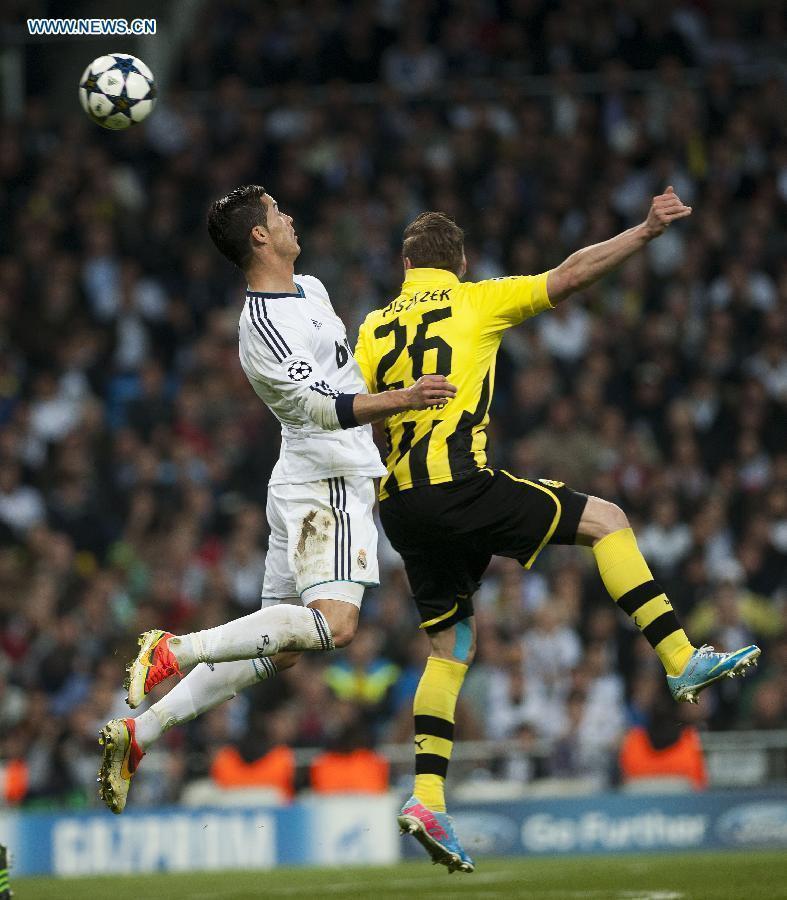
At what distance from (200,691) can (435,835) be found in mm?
1178

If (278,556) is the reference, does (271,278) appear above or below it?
above

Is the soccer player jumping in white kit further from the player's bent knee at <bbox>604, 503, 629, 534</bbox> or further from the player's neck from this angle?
the player's bent knee at <bbox>604, 503, 629, 534</bbox>

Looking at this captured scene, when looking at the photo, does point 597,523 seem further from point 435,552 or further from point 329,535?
point 329,535

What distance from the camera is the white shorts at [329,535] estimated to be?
765 centimetres

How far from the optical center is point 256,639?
294 inches

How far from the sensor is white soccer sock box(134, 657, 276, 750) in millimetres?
7723

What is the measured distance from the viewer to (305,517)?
773cm

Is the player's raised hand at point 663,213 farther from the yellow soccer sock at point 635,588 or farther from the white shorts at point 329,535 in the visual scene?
the white shorts at point 329,535

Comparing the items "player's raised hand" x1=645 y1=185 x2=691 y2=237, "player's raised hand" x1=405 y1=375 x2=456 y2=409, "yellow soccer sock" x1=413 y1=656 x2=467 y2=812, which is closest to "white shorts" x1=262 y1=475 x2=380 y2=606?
"yellow soccer sock" x1=413 y1=656 x2=467 y2=812

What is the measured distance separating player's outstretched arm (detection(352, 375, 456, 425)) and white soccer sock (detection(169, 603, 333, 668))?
887 mm

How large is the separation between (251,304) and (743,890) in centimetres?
342

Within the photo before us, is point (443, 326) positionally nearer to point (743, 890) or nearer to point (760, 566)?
point (743, 890)

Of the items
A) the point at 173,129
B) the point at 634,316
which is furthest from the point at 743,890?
the point at 173,129

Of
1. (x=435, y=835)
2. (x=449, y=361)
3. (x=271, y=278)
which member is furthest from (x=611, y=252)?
(x=435, y=835)
